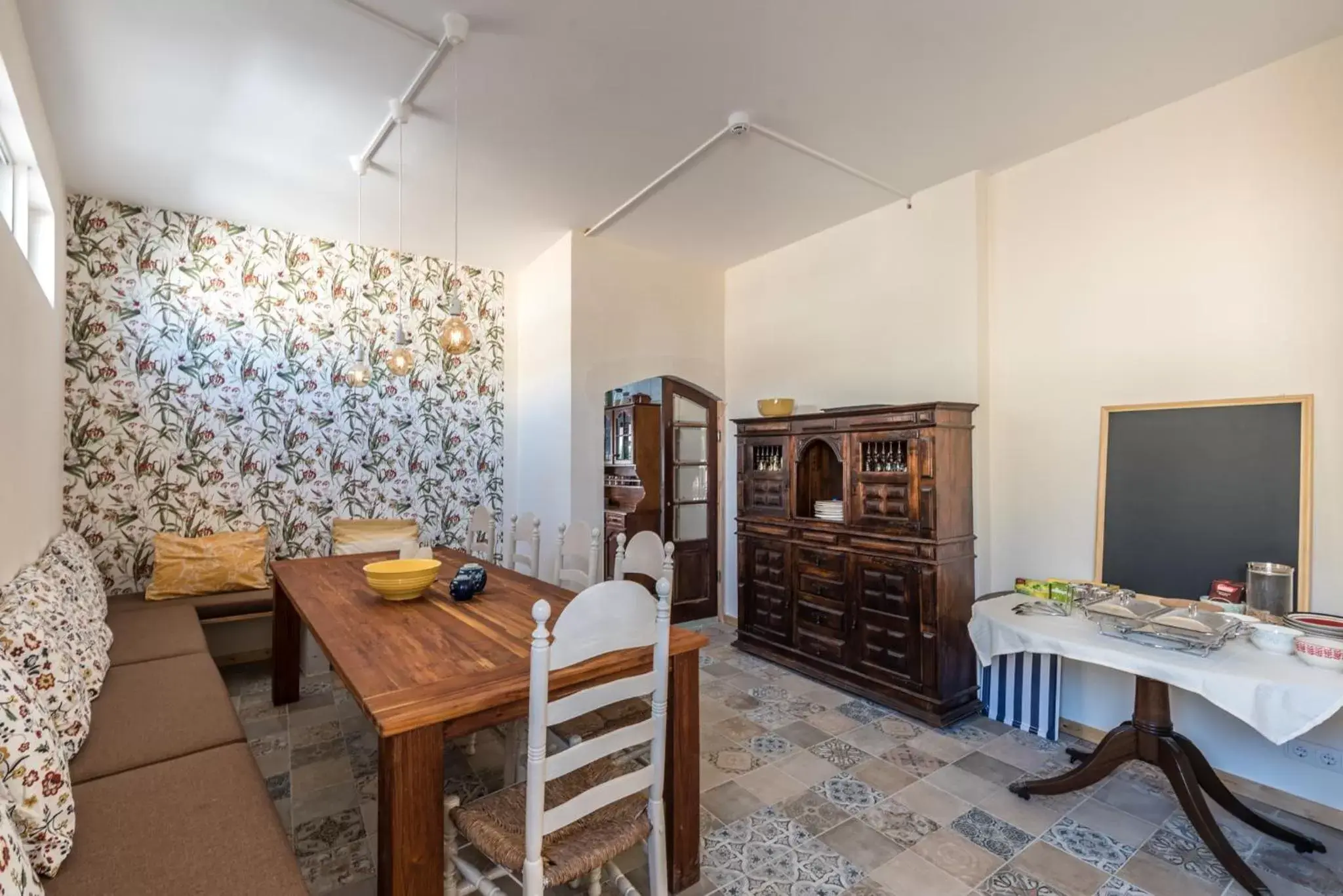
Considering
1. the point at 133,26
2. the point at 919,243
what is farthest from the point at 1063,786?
the point at 133,26

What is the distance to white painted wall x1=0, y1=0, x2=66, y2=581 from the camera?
2129 millimetres

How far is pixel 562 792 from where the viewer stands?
1.67 m

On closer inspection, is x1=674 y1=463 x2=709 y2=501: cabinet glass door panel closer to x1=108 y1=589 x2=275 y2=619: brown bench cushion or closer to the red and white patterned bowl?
x1=108 y1=589 x2=275 y2=619: brown bench cushion

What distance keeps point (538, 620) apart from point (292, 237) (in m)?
4.25

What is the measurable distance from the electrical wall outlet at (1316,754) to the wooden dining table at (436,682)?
2.34 m

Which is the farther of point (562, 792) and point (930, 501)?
point (930, 501)

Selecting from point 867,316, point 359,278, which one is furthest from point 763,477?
point 359,278

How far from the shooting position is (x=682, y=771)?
1867 millimetres

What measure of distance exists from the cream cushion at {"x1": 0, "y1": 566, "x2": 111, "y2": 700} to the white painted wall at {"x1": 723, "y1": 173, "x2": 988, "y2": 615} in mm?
3788

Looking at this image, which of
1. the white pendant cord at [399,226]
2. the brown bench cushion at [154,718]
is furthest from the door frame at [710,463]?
the brown bench cushion at [154,718]

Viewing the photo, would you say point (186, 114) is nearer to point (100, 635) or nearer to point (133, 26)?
point (133, 26)

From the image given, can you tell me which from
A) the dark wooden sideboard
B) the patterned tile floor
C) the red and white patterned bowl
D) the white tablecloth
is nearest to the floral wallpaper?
the patterned tile floor

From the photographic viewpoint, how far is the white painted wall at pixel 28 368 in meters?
2.13

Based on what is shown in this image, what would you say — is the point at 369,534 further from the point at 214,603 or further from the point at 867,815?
the point at 867,815
